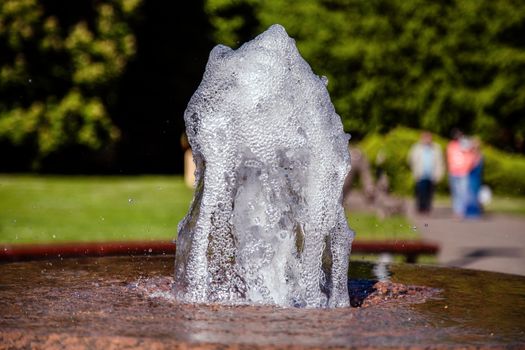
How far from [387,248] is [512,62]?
20.7 m

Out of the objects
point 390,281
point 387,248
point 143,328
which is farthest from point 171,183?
point 143,328

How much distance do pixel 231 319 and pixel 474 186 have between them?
608 inches

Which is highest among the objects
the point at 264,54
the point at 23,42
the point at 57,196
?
the point at 23,42

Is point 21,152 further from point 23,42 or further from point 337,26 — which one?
point 337,26

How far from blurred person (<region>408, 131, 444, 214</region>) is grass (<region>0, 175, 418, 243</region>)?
134 centimetres

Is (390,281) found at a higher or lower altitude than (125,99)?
lower

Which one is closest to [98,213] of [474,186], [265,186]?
[474,186]

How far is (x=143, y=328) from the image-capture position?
468 cm

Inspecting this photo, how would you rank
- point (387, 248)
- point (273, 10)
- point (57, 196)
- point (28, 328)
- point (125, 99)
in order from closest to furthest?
point (28, 328) → point (387, 248) → point (57, 196) → point (273, 10) → point (125, 99)

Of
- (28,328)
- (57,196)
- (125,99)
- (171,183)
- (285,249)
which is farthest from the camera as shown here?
(125,99)

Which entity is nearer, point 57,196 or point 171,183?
point 57,196

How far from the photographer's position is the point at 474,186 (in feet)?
65.5

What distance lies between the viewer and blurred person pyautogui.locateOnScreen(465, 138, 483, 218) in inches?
770

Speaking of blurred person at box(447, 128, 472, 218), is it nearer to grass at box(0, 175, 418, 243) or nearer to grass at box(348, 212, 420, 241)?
grass at box(348, 212, 420, 241)
